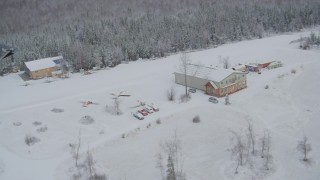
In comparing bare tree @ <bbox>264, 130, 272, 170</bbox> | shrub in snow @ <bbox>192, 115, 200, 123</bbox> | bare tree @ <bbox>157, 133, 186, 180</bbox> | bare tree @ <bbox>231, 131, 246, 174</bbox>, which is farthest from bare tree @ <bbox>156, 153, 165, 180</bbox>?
bare tree @ <bbox>264, 130, 272, 170</bbox>

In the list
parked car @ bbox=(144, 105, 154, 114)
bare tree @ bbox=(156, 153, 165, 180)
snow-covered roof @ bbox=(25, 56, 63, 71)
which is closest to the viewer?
bare tree @ bbox=(156, 153, 165, 180)

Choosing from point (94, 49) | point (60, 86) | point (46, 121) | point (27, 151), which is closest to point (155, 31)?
point (94, 49)

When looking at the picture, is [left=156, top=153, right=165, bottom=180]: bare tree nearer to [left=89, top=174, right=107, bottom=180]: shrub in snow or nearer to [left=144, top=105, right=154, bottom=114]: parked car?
[left=89, top=174, right=107, bottom=180]: shrub in snow

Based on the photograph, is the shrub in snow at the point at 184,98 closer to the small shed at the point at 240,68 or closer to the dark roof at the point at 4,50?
the small shed at the point at 240,68

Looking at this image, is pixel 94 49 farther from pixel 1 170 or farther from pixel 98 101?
pixel 1 170

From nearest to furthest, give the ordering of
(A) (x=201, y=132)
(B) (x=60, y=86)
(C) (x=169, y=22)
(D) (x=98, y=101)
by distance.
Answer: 1. (A) (x=201, y=132)
2. (D) (x=98, y=101)
3. (B) (x=60, y=86)
4. (C) (x=169, y=22)

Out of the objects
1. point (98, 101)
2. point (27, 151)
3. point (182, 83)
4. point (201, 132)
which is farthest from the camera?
point (182, 83)
